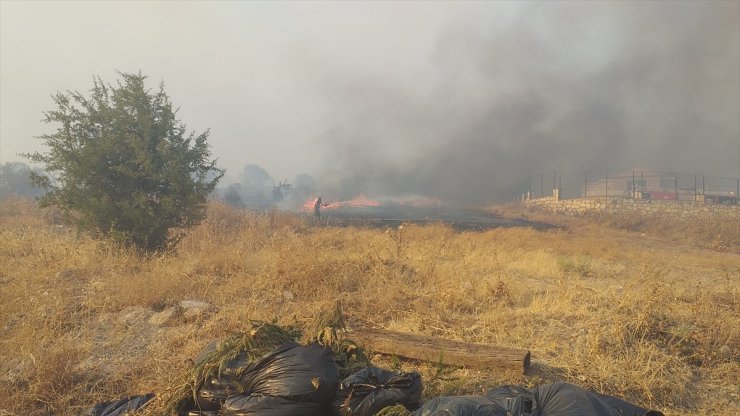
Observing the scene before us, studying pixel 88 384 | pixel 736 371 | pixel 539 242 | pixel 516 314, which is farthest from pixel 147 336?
pixel 539 242

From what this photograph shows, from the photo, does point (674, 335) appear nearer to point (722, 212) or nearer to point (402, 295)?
point (402, 295)

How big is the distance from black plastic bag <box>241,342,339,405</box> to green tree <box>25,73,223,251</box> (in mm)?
6765

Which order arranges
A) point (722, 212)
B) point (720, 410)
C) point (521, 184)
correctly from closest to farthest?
point (720, 410) → point (722, 212) → point (521, 184)

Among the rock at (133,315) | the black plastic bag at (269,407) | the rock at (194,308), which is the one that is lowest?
the rock at (133,315)

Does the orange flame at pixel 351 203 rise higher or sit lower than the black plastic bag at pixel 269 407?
higher

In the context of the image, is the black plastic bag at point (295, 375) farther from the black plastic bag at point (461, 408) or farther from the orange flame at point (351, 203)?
the orange flame at point (351, 203)

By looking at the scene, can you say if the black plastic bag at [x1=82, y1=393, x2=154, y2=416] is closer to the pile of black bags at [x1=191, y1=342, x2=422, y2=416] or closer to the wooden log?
the pile of black bags at [x1=191, y1=342, x2=422, y2=416]

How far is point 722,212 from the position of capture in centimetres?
2522

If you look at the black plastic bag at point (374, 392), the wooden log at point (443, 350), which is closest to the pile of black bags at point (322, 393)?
the black plastic bag at point (374, 392)

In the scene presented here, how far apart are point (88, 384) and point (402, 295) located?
359cm

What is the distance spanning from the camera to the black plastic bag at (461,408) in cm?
211

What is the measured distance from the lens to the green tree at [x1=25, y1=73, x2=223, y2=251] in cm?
836

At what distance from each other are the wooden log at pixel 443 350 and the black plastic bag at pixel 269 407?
1.56 meters

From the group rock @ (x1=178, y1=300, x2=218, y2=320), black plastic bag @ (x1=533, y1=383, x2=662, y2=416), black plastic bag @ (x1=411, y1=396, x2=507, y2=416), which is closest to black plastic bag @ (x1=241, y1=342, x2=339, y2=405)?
black plastic bag @ (x1=411, y1=396, x2=507, y2=416)
